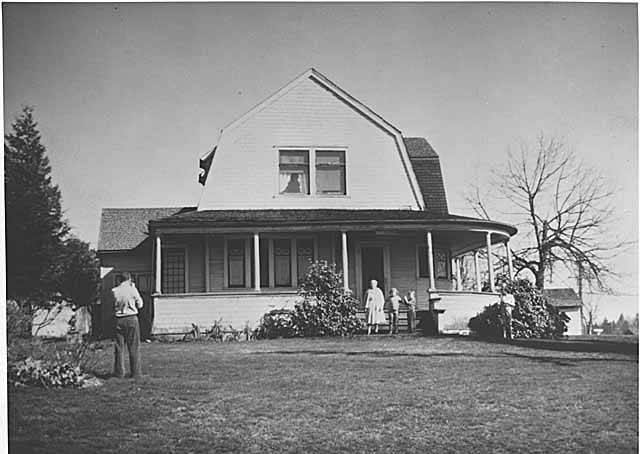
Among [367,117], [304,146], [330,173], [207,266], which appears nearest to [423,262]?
[330,173]

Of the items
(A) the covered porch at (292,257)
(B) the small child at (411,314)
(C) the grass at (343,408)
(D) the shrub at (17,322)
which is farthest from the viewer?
(B) the small child at (411,314)

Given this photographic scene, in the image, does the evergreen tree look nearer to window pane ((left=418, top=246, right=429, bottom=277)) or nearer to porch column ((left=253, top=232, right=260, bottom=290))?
porch column ((left=253, top=232, right=260, bottom=290))

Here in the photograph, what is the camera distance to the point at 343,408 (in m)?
8.25

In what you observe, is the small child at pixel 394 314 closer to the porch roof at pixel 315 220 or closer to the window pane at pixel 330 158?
the porch roof at pixel 315 220

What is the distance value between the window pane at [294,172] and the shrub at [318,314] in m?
2.58

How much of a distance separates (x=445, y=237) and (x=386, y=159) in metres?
1.89

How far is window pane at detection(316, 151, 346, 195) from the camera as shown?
1576 cm

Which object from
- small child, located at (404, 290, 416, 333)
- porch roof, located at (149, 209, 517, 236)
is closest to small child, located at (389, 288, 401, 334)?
small child, located at (404, 290, 416, 333)

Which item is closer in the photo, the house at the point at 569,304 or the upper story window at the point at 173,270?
the house at the point at 569,304

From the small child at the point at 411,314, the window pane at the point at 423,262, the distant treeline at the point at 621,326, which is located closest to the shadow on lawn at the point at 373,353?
the distant treeline at the point at 621,326

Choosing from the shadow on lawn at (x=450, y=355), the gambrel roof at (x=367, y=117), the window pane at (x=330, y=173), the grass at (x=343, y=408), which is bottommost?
the grass at (x=343, y=408)

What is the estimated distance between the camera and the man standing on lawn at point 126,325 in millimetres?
8922

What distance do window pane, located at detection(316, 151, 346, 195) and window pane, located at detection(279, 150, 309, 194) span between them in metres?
0.23

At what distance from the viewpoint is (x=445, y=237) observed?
16.2m
